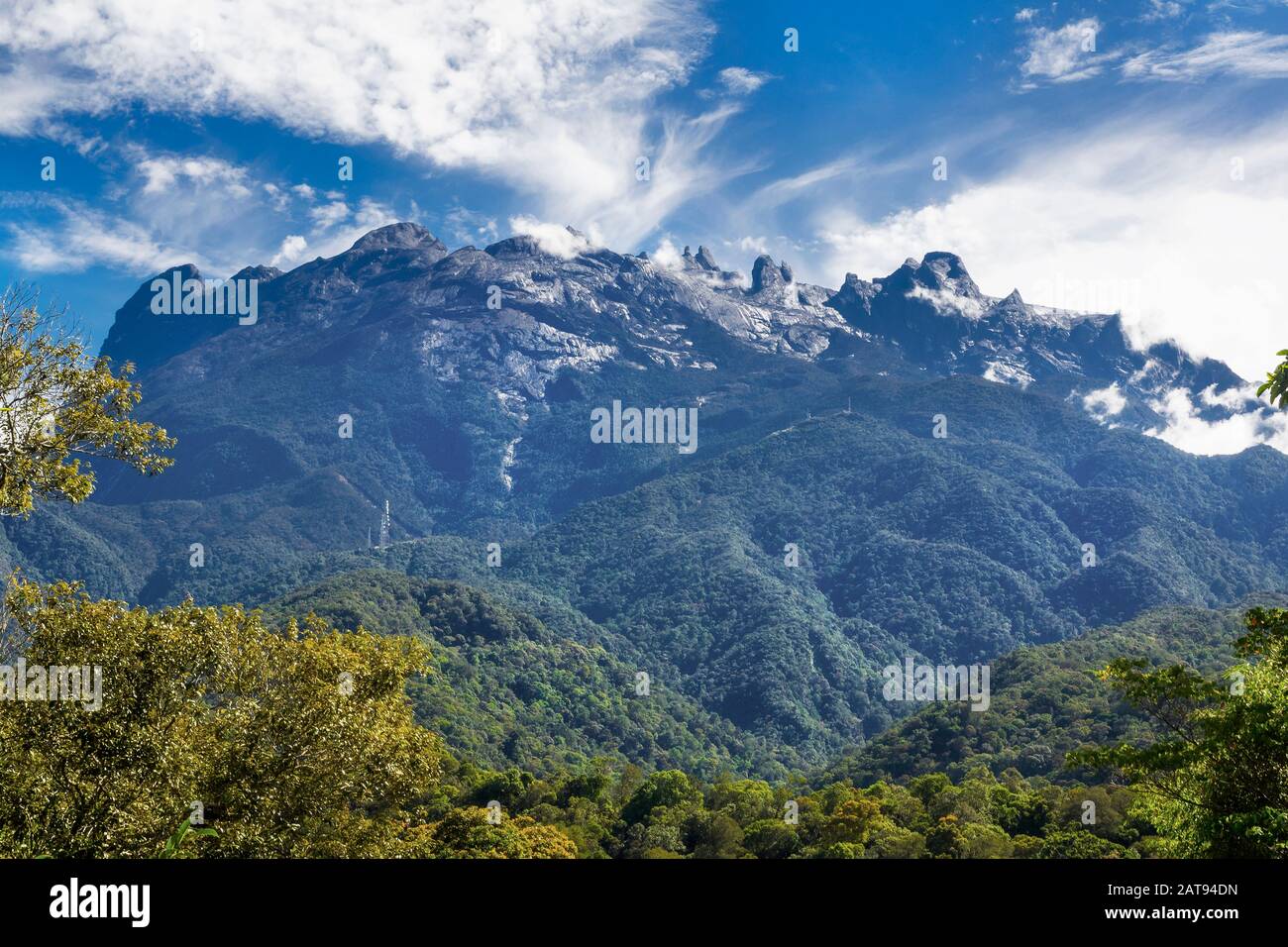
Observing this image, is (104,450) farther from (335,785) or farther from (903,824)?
(903,824)

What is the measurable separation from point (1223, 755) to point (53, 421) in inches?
936

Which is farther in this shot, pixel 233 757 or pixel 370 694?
pixel 370 694

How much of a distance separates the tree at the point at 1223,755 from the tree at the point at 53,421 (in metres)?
18.6

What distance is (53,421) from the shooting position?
17.9 meters

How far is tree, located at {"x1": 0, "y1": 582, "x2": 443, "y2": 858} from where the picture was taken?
18281 mm

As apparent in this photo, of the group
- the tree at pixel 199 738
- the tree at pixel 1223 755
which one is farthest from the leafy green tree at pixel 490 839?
the tree at pixel 1223 755

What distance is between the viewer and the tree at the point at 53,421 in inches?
684

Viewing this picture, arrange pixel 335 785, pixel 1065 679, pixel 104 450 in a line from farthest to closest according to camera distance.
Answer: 1. pixel 1065 679
2. pixel 335 785
3. pixel 104 450

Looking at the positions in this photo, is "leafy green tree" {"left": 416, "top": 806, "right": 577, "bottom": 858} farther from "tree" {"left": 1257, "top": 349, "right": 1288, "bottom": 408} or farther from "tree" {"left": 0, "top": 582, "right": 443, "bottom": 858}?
"tree" {"left": 1257, "top": 349, "right": 1288, "bottom": 408}
